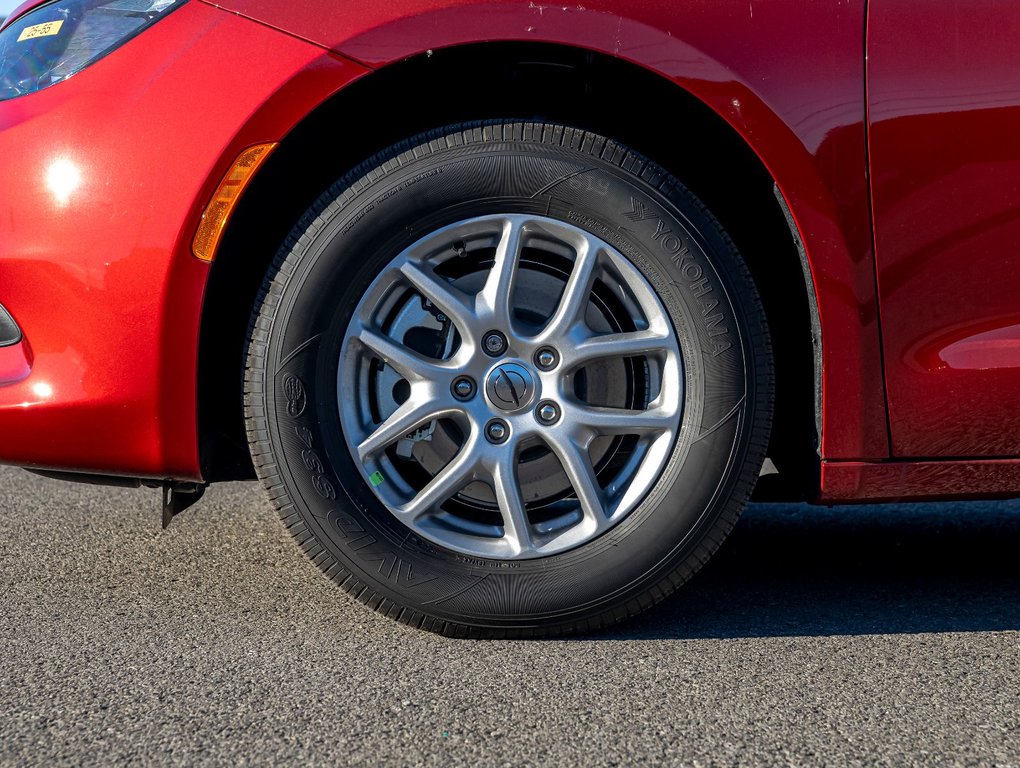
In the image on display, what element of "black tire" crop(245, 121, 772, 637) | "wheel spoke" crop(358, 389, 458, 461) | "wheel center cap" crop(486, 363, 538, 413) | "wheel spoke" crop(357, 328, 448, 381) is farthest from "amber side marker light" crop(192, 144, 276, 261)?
"wheel center cap" crop(486, 363, 538, 413)

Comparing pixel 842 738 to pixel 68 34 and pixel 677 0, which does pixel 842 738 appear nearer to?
pixel 677 0

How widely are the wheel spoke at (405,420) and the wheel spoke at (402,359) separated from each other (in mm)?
48

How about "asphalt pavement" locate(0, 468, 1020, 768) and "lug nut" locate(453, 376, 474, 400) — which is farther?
"lug nut" locate(453, 376, 474, 400)

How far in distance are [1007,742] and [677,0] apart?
136 centimetres

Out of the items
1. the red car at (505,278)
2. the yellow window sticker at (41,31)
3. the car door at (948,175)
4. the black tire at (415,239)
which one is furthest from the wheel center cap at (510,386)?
the yellow window sticker at (41,31)

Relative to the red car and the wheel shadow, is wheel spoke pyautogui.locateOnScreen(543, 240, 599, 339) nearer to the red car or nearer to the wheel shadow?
the red car

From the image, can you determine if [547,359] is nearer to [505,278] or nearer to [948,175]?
[505,278]

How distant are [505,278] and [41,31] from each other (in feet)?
3.38

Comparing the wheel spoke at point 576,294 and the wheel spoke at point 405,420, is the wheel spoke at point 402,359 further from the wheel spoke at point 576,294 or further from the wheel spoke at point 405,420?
the wheel spoke at point 576,294

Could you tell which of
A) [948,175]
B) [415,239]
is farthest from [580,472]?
[948,175]

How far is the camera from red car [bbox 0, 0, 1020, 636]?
1.83m

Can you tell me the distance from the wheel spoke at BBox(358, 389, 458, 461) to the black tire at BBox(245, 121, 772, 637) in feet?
0.17

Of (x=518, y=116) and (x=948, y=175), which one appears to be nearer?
(x=948, y=175)

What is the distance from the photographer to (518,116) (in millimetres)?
2064
